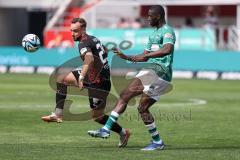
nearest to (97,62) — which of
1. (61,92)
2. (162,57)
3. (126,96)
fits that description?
(61,92)

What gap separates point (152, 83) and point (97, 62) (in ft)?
3.79

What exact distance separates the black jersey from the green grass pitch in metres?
1.20

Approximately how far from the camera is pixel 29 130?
17156 millimetres

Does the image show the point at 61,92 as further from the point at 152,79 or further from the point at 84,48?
the point at 152,79

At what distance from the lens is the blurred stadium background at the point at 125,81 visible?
14617mm

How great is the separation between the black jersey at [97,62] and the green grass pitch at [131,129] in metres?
1.20

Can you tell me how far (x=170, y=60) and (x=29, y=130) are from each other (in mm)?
4230

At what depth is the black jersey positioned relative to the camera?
573 inches

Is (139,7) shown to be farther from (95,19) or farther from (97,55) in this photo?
(97,55)

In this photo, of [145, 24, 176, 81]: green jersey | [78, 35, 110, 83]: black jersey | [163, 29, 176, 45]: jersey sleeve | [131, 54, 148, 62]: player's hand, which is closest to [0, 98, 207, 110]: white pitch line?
[78, 35, 110, 83]: black jersey

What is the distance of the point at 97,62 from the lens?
14.8 metres

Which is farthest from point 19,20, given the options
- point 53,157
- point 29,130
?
point 53,157

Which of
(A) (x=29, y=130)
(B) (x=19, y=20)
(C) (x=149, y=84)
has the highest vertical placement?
(C) (x=149, y=84)

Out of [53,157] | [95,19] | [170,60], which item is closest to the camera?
[53,157]
